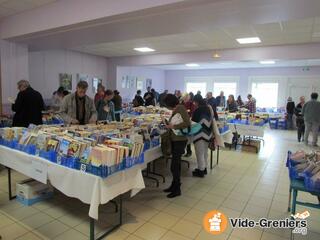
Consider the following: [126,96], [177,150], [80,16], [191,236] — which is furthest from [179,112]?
[126,96]

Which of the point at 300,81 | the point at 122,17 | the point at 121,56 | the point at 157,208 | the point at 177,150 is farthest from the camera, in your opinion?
the point at 300,81

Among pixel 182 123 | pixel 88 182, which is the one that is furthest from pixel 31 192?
pixel 182 123

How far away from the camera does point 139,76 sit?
12102 millimetres

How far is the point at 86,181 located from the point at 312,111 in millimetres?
6882

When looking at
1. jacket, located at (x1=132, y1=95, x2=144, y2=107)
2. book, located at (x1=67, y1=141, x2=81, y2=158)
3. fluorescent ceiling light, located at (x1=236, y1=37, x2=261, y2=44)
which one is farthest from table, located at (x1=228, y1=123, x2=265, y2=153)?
book, located at (x1=67, y1=141, x2=81, y2=158)

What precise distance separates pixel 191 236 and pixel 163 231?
0.30 m

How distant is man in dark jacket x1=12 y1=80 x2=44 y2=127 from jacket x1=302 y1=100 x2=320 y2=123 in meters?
6.87

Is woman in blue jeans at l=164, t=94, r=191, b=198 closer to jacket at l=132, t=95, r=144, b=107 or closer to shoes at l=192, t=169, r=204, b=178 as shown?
shoes at l=192, t=169, r=204, b=178

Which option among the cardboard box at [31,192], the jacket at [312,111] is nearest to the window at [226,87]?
the jacket at [312,111]

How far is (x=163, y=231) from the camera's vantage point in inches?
99.0

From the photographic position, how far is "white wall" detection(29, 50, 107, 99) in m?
7.34

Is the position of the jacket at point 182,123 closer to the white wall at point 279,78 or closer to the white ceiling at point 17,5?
the white ceiling at point 17,5

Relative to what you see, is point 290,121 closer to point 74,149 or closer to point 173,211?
point 173,211

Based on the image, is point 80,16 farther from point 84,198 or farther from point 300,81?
point 300,81
